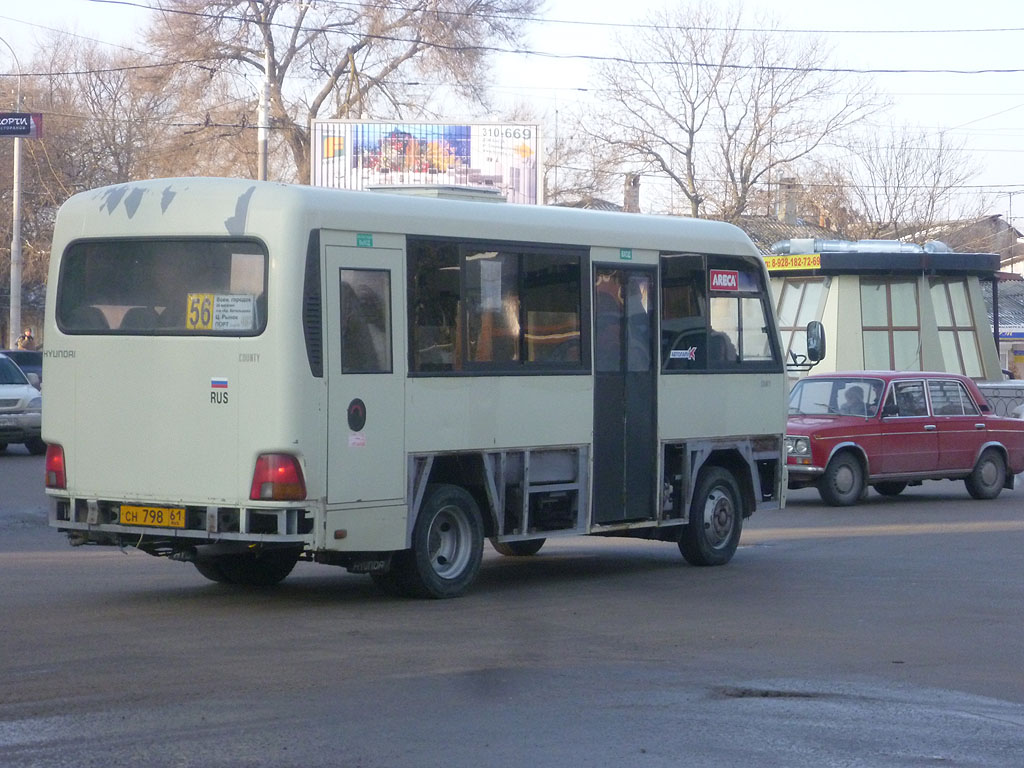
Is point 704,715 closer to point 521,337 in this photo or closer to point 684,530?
point 521,337

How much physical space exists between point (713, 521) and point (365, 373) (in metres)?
4.35

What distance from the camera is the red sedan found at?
19328 mm

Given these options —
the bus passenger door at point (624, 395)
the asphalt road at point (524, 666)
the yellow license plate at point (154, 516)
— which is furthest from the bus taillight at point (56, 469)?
the bus passenger door at point (624, 395)

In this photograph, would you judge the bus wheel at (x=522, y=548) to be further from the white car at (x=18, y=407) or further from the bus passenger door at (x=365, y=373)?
the white car at (x=18, y=407)

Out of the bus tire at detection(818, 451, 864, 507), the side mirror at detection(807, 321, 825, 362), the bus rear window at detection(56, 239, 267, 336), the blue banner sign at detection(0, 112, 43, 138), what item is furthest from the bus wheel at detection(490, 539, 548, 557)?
the blue banner sign at detection(0, 112, 43, 138)

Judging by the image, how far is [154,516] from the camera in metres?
9.59

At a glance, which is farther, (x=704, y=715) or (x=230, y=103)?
(x=230, y=103)

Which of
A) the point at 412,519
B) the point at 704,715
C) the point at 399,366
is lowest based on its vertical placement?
the point at 704,715

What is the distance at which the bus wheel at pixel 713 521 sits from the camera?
12.7m

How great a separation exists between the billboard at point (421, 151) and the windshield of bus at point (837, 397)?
23.3 meters

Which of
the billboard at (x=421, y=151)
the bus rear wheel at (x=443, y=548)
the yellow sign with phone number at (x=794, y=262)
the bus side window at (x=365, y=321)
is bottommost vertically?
the bus rear wheel at (x=443, y=548)

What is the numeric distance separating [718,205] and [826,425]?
34.7 meters

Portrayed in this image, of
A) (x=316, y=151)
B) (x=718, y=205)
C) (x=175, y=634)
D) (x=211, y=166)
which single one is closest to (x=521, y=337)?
(x=175, y=634)

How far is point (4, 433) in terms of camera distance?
80.3 ft
